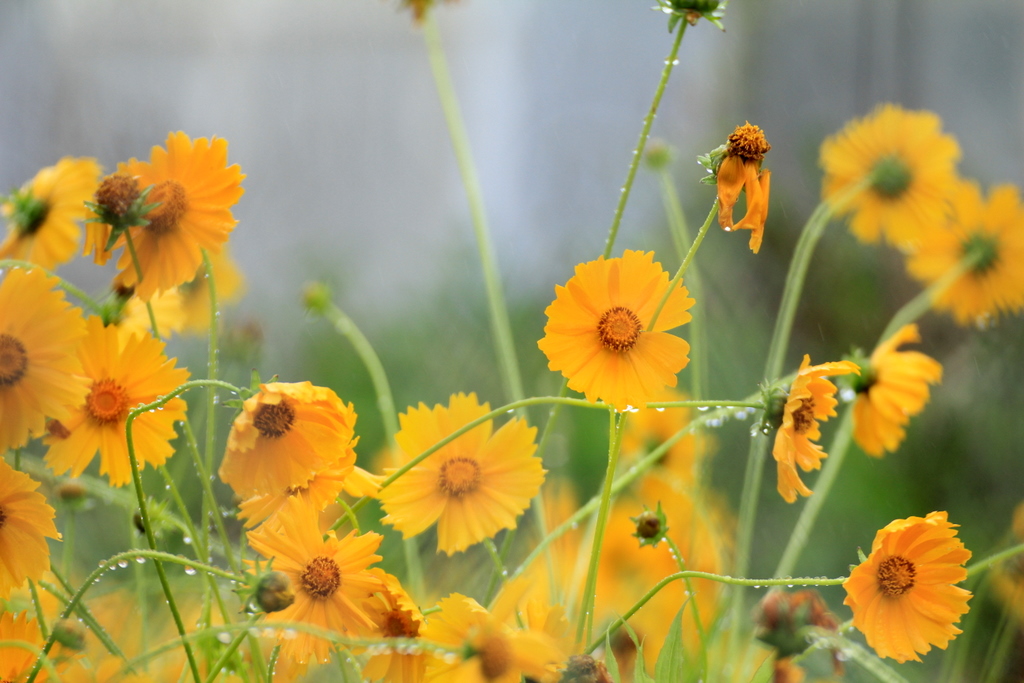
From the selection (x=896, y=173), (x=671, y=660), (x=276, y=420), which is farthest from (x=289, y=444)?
(x=896, y=173)

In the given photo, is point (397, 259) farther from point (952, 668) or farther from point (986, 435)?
point (952, 668)

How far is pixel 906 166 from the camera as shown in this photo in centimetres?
42

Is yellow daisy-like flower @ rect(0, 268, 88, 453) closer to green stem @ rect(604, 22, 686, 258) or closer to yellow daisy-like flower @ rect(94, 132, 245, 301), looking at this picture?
yellow daisy-like flower @ rect(94, 132, 245, 301)

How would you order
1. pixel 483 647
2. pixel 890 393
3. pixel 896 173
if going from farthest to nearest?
pixel 896 173, pixel 890 393, pixel 483 647

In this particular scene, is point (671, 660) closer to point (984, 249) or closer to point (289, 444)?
point (289, 444)

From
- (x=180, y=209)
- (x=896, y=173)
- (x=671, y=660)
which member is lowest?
(x=671, y=660)

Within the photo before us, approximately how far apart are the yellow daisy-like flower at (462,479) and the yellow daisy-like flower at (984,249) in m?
0.31

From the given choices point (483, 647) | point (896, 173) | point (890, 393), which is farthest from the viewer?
point (896, 173)

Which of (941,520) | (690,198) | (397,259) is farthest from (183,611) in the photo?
(397,259)

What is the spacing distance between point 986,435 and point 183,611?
2.08 feet

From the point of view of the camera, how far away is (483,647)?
0.62ft

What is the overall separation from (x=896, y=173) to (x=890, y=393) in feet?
0.59

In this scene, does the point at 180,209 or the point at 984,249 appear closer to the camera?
the point at 180,209

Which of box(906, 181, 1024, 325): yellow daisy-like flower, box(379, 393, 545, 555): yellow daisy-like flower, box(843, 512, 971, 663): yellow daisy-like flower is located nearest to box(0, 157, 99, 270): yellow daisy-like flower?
box(379, 393, 545, 555): yellow daisy-like flower
